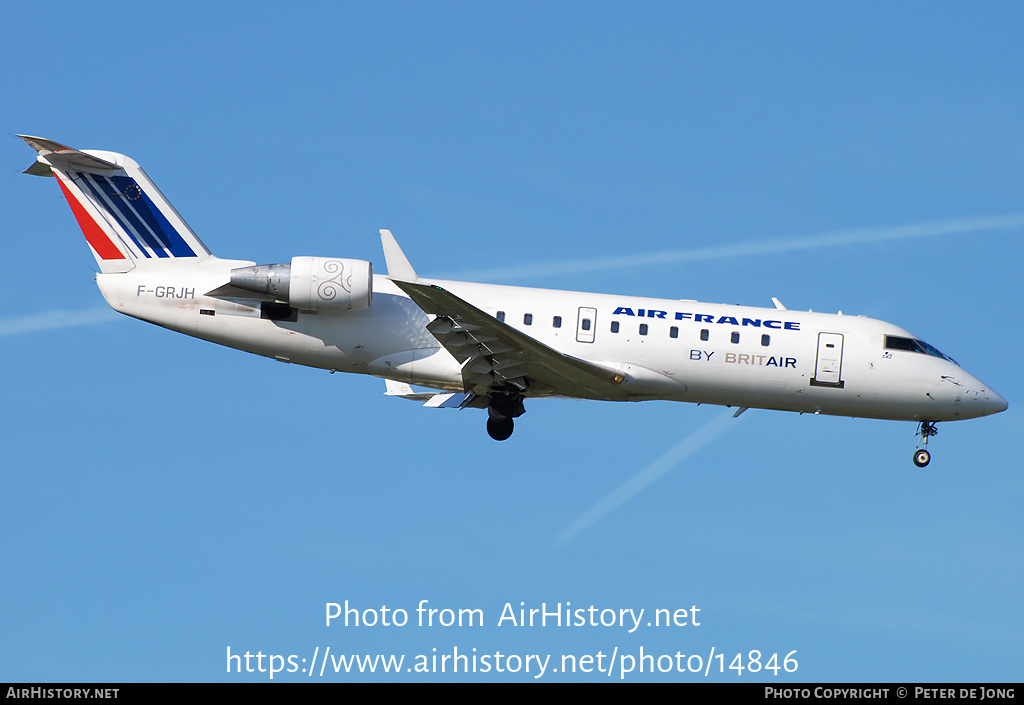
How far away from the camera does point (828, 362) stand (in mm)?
26922

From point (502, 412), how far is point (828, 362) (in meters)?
7.49

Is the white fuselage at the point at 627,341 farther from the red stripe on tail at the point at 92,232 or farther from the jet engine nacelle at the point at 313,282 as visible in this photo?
the red stripe on tail at the point at 92,232

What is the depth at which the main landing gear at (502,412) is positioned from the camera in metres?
26.4

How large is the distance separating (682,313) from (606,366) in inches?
88.8

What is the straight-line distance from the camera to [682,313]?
26.7 metres

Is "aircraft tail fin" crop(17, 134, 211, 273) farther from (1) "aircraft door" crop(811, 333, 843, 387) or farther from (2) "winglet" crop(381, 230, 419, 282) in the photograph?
(1) "aircraft door" crop(811, 333, 843, 387)

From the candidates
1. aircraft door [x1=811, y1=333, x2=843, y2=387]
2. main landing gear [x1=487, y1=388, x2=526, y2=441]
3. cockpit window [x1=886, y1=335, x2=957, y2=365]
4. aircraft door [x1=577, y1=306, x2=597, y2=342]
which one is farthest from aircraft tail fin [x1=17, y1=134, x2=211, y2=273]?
cockpit window [x1=886, y1=335, x2=957, y2=365]

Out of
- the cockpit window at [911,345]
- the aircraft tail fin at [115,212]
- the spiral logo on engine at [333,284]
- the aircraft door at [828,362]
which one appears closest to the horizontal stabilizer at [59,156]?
the aircraft tail fin at [115,212]

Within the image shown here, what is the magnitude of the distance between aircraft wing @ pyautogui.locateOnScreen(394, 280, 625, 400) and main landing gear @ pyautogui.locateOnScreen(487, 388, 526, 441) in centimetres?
29

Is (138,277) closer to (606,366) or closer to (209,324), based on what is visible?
(209,324)

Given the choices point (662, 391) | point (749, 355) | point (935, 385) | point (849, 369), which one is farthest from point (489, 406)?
point (935, 385)

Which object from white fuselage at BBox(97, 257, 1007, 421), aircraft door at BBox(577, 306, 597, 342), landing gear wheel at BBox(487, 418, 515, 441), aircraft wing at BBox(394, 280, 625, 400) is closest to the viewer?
aircraft wing at BBox(394, 280, 625, 400)

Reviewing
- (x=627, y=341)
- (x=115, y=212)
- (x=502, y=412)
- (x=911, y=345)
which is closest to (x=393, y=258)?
(x=502, y=412)

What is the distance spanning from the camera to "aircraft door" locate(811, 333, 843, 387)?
2688 cm
